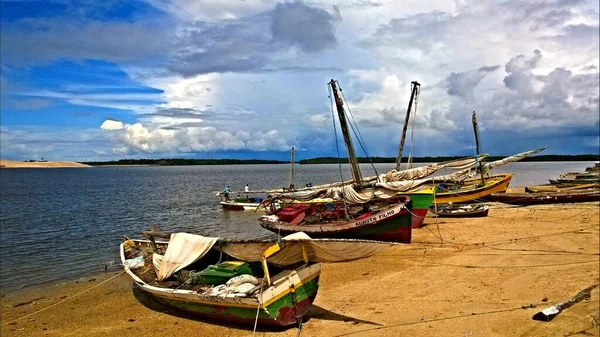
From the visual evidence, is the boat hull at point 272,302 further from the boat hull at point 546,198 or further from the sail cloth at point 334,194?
the boat hull at point 546,198

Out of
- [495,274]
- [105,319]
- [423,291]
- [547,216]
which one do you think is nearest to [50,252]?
[105,319]

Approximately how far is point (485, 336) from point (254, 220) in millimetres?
26558

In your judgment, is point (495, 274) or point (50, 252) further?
point (50, 252)

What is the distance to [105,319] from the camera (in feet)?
42.7

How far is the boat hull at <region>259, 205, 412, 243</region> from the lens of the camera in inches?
742

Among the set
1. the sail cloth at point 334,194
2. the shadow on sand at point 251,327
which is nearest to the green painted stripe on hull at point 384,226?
the sail cloth at point 334,194

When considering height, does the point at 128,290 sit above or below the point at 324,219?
below

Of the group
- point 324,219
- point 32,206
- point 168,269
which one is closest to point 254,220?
point 324,219

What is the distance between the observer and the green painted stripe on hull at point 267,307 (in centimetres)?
1011

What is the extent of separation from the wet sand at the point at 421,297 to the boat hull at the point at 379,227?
2.48 ft

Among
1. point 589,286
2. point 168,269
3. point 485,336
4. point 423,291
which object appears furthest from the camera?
point 168,269

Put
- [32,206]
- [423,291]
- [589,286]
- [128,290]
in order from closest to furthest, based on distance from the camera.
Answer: [589,286]
[423,291]
[128,290]
[32,206]

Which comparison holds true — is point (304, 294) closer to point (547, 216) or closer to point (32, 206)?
point (547, 216)

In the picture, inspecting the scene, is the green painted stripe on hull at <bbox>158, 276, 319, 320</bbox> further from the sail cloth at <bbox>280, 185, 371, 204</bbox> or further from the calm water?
the sail cloth at <bbox>280, 185, 371, 204</bbox>
